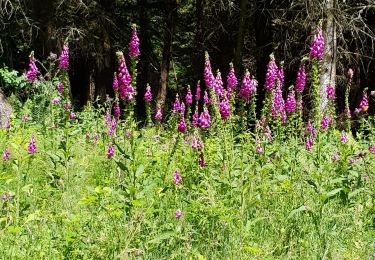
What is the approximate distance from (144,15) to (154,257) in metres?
16.8

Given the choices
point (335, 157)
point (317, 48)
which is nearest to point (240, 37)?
point (335, 157)

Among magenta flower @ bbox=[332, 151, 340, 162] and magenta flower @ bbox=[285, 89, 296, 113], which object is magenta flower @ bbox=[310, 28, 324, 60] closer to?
magenta flower @ bbox=[285, 89, 296, 113]

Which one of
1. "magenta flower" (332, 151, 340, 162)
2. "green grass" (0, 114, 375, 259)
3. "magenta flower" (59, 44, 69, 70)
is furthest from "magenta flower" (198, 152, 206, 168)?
"magenta flower" (59, 44, 69, 70)

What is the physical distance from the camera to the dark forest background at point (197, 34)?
43.5ft

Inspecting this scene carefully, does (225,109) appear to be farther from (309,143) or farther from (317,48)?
(309,143)

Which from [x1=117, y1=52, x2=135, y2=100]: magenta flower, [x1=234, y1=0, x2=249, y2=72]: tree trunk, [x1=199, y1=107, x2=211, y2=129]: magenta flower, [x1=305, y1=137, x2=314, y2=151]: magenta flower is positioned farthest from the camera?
[x1=234, y1=0, x2=249, y2=72]: tree trunk

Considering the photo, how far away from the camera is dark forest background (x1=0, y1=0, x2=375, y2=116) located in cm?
1325

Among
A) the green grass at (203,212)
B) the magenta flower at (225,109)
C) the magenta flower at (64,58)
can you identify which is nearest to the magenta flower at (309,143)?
the green grass at (203,212)

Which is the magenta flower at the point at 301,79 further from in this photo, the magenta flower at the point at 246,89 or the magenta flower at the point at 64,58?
the magenta flower at the point at 64,58

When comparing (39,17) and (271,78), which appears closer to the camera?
(271,78)

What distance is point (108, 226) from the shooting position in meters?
3.65

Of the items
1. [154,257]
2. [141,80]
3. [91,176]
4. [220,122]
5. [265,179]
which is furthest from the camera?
[141,80]

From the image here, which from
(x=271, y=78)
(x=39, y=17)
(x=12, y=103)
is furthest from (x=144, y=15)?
(x=271, y=78)

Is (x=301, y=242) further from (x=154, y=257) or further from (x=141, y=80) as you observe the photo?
(x=141, y=80)
